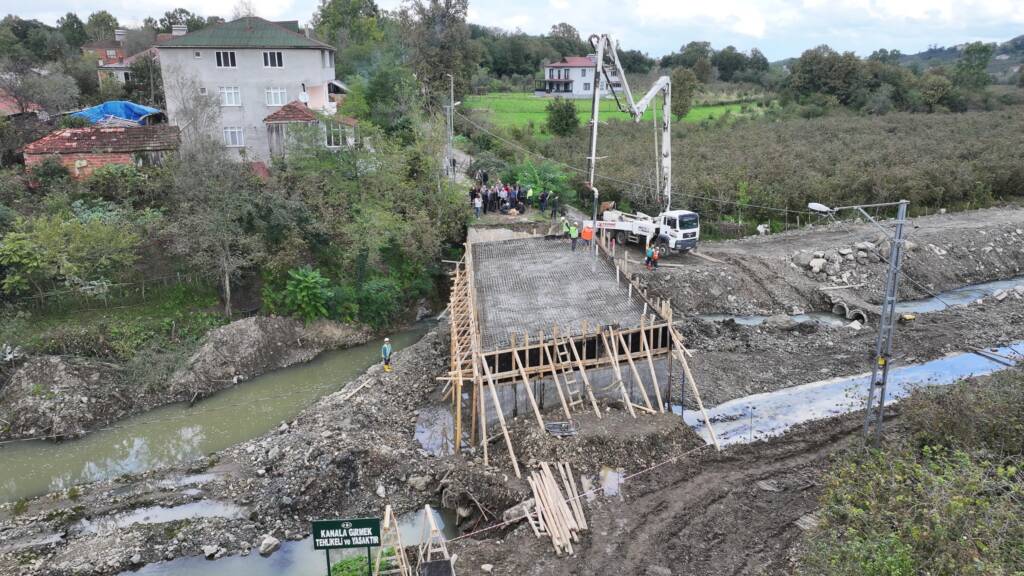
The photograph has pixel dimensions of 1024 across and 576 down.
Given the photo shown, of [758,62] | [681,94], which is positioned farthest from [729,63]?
[681,94]

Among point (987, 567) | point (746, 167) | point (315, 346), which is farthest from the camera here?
point (746, 167)

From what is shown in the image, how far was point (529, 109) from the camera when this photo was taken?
7069cm

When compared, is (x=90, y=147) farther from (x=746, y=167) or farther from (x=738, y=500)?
(x=746, y=167)

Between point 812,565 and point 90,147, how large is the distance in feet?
117

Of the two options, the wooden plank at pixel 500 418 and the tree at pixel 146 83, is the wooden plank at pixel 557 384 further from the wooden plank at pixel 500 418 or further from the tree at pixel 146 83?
the tree at pixel 146 83

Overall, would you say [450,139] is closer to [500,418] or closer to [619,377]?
[619,377]

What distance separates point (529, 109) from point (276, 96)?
35922 mm

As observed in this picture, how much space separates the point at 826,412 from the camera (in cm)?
2338

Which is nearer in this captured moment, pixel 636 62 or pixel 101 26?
pixel 101 26

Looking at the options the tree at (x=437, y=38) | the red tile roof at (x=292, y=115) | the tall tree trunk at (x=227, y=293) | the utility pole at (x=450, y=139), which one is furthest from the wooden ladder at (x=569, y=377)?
the tree at (x=437, y=38)

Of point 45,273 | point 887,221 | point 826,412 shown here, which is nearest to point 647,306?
point 826,412

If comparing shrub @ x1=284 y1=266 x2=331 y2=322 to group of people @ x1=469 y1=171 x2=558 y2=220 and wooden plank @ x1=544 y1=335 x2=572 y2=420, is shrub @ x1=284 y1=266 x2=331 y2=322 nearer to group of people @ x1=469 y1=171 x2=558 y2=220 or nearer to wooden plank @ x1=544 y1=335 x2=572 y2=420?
group of people @ x1=469 y1=171 x2=558 y2=220

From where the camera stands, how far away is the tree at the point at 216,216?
28.2 metres

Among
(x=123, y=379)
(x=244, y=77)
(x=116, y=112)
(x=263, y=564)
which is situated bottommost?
(x=263, y=564)
